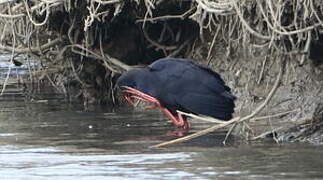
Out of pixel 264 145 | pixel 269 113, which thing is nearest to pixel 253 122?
pixel 269 113

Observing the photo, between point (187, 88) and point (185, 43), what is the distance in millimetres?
3341

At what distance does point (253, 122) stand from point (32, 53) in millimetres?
4509

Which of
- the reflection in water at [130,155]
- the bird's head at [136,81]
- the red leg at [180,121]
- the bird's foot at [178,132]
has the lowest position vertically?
the reflection in water at [130,155]

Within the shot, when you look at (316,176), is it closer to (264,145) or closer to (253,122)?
(264,145)

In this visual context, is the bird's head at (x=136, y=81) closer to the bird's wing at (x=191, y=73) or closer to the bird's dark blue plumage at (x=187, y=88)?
the bird's dark blue plumage at (x=187, y=88)

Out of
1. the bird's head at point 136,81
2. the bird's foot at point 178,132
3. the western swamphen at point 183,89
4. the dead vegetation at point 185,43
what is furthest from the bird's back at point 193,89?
the dead vegetation at point 185,43

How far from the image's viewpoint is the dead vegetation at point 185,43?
31.1 feet

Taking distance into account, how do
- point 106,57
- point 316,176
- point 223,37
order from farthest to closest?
1. point 106,57
2. point 223,37
3. point 316,176

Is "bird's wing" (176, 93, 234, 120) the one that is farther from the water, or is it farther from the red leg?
the red leg

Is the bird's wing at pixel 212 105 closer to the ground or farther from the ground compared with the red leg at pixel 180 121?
farther from the ground

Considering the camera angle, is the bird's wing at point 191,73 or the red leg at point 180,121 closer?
the bird's wing at point 191,73

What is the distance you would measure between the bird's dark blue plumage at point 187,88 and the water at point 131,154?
31 cm

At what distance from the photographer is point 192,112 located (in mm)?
9875

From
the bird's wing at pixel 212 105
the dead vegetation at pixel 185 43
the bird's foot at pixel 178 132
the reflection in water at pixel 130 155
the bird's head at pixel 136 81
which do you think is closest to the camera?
the reflection in water at pixel 130 155
